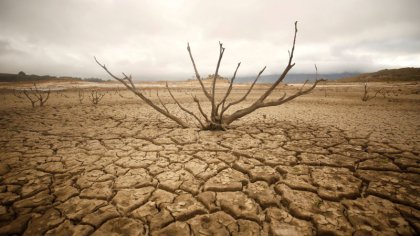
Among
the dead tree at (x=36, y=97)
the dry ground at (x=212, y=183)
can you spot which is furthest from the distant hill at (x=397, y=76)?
the dead tree at (x=36, y=97)

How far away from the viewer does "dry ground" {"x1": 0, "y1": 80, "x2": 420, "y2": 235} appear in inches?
50.0

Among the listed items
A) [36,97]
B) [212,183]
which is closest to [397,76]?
[212,183]

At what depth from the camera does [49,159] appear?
7.50ft

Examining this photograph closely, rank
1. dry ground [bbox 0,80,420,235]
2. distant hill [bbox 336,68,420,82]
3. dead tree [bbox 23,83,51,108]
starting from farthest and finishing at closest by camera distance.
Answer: distant hill [bbox 336,68,420,82] → dead tree [bbox 23,83,51,108] → dry ground [bbox 0,80,420,235]

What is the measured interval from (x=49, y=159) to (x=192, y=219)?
2009mm

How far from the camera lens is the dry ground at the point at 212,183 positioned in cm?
127

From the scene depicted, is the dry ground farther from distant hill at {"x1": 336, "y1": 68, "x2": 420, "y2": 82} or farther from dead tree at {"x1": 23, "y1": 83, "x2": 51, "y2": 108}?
distant hill at {"x1": 336, "y1": 68, "x2": 420, "y2": 82}

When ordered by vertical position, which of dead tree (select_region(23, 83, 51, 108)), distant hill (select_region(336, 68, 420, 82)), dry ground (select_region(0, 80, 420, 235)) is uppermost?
distant hill (select_region(336, 68, 420, 82))

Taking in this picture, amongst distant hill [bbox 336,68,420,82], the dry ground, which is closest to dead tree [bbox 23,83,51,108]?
the dry ground

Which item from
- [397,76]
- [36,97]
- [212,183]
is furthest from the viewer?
[397,76]

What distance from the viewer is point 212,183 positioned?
1.76 metres

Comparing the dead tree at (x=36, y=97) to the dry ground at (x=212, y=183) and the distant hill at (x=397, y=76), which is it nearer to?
the dry ground at (x=212, y=183)

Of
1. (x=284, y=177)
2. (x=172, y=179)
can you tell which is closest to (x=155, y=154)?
(x=172, y=179)

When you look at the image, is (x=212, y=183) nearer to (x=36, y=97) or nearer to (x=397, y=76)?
(x=36, y=97)
